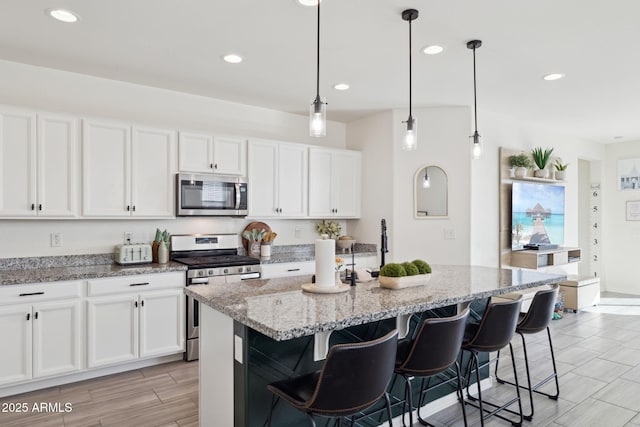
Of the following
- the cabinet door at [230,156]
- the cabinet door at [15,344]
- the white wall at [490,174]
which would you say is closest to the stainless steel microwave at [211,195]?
the cabinet door at [230,156]

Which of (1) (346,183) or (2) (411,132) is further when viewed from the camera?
(1) (346,183)

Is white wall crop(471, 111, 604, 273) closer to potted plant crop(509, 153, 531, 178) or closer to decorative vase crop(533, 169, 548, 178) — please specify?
potted plant crop(509, 153, 531, 178)

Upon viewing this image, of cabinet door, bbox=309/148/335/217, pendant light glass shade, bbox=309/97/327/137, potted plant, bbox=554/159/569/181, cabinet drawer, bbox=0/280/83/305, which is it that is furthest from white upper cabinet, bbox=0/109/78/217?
potted plant, bbox=554/159/569/181

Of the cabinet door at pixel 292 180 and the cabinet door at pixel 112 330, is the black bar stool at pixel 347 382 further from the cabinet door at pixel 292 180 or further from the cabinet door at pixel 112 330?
the cabinet door at pixel 292 180

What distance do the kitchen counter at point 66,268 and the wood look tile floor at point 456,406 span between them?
88 cm

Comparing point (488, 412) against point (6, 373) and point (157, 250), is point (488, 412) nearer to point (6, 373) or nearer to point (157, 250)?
point (157, 250)

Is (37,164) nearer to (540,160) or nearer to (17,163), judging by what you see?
(17,163)

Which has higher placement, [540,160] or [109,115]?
[109,115]

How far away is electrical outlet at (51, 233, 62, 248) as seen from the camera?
11.7 ft

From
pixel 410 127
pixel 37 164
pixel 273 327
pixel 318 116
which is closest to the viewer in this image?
pixel 273 327

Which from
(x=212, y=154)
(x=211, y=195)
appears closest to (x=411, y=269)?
(x=211, y=195)

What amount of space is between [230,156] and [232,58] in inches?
45.1

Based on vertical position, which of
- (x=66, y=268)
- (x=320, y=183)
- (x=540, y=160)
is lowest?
(x=66, y=268)

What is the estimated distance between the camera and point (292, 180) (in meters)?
4.70
